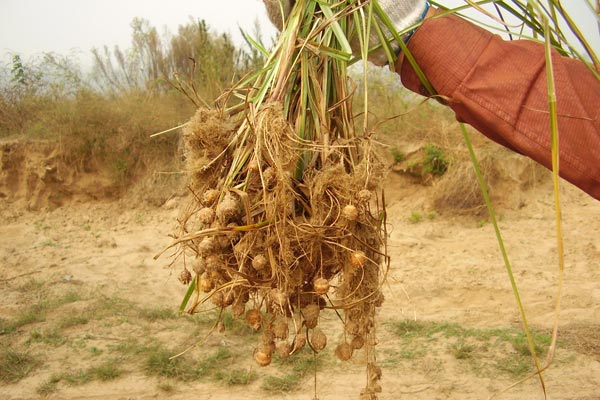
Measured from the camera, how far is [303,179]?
3.83 feet

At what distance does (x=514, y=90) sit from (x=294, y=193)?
47 cm

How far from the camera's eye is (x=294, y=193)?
1099 mm

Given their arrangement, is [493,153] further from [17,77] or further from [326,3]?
[17,77]

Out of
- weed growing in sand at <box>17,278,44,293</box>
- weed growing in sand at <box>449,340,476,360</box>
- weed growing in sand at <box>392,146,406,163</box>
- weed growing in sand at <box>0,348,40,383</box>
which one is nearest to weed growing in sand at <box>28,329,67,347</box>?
weed growing in sand at <box>0,348,40,383</box>

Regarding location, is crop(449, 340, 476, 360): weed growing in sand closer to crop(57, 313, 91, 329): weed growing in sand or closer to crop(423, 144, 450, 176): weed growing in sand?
crop(57, 313, 91, 329): weed growing in sand

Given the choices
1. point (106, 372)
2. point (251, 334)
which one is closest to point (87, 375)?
point (106, 372)

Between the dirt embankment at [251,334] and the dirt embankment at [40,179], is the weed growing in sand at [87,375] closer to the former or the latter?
the dirt embankment at [251,334]

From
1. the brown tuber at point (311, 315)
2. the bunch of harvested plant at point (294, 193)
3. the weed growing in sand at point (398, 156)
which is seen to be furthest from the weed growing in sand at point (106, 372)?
the weed growing in sand at point (398, 156)

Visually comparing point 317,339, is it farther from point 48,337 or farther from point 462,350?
point 48,337

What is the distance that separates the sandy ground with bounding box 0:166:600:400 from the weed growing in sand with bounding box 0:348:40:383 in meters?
0.05

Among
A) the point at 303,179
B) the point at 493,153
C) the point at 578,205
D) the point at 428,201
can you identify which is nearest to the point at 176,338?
the point at 303,179

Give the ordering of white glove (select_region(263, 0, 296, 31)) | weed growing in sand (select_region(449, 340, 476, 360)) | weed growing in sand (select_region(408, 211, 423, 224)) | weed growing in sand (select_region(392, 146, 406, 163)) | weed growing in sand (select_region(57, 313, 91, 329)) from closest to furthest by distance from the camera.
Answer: white glove (select_region(263, 0, 296, 31)) < weed growing in sand (select_region(449, 340, 476, 360)) < weed growing in sand (select_region(57, 313, 91, 329)) < weed growing in sand (select_region(408, 211, 423, 224)) < weed growing in sand (select_region(392, 146, 406, 163))

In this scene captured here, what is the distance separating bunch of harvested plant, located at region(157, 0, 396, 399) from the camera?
1.07 metres

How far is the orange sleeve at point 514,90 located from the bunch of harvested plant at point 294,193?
176 mm
